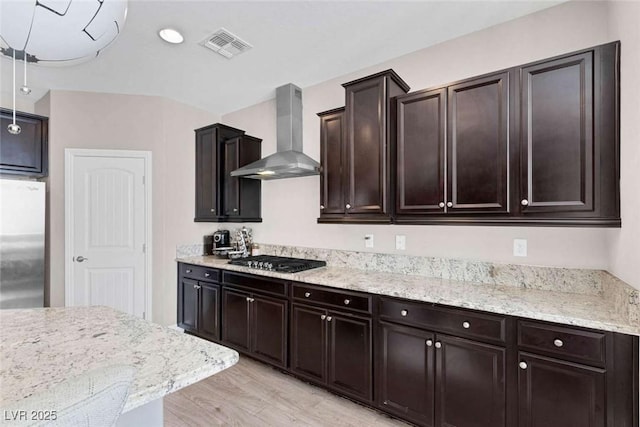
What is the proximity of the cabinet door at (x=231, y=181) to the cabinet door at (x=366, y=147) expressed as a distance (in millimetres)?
1631

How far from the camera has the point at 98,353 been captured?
998 mm

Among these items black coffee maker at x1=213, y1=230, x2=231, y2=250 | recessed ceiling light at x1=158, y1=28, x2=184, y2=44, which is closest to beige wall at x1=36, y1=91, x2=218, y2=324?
black coffee maker at x1=213, y1=230, x2=231, y2=250

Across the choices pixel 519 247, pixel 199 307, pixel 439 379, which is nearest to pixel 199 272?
pixel 199 307

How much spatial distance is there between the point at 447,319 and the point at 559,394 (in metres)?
0.60

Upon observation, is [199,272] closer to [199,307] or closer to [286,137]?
[199,307]

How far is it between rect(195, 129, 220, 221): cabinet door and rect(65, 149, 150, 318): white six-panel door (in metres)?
0.60

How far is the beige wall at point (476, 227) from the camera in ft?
6.21

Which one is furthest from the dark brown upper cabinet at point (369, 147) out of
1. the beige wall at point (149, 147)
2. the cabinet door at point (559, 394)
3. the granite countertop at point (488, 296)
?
the beige wall at point (149, 147)

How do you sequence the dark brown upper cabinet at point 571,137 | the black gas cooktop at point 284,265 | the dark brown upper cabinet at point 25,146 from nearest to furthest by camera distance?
the dark brown upper cabinet at point 571,137, the black gas cooktop at point 284,265, the dark brown upper cabinet at point 25,146

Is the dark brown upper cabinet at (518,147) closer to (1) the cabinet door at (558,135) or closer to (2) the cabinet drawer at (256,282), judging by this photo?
(1) the cabinet door at (558,135)

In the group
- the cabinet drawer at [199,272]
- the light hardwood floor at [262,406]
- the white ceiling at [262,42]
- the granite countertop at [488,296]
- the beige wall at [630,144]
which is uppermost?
the white ceiling at [262,42]

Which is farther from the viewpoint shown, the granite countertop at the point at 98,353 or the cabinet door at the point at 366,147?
the cabinet door at the point at 366,147

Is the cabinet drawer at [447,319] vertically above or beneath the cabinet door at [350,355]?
above

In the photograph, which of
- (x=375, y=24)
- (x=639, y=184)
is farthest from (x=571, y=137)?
(x=375, y=24)
